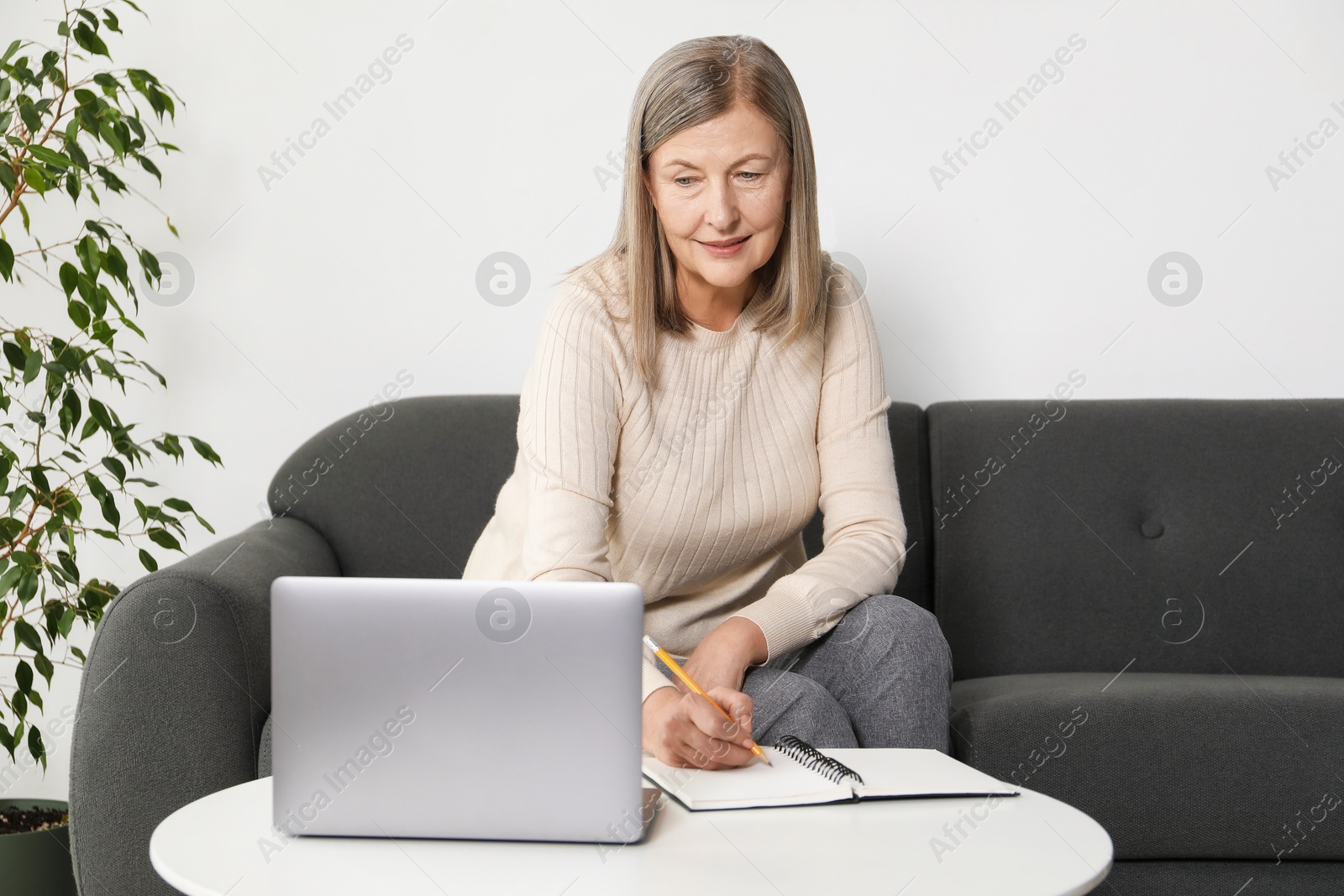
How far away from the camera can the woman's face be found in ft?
4.48

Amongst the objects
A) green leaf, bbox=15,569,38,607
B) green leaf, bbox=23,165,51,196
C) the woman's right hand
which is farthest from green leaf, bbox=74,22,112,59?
the woman's right hand

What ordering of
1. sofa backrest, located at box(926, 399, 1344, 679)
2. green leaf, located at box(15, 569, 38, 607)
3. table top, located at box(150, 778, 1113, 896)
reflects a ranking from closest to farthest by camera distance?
table top, located at box(150, 778, 1113, 896) → green leaf, located at box(15, 569, 38, 607) → sofa backrest, located at box(926, 399, 1344, 679)

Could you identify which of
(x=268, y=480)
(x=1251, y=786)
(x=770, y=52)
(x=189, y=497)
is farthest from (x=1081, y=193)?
(x=189, y=497)

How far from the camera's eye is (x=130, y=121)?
6.27 feet

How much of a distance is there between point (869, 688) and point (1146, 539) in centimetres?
88

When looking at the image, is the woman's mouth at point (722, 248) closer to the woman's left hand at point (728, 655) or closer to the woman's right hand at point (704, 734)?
the woman's left hand at point (728, 655)

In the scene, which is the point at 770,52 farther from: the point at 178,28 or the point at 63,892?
the point at 63,892

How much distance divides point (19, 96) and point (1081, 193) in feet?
5.92

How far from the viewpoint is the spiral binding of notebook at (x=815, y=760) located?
90 centimetres

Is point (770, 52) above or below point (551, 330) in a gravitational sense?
above

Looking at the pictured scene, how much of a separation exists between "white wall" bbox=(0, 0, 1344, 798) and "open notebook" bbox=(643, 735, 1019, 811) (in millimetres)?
1306

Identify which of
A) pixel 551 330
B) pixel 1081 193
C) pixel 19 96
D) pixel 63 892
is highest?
pixel 1081 193

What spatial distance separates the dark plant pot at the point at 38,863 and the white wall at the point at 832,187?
2.35 feet

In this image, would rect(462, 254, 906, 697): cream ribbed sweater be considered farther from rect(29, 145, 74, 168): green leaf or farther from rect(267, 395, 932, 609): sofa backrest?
rect(29, 145, 74, 168): green leaf
